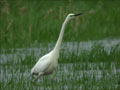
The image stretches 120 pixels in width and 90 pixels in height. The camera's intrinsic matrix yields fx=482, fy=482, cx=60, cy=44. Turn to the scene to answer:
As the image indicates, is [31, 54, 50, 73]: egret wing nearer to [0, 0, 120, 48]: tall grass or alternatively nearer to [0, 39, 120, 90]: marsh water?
[0, 39, 120, 90]: marsh water

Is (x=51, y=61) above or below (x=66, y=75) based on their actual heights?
above

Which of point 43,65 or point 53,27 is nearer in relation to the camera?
point 43,65

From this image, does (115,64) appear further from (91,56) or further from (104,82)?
(104,82)

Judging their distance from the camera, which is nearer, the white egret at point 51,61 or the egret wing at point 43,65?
the white egret at point 51,61

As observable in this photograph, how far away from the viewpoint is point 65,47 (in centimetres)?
1370

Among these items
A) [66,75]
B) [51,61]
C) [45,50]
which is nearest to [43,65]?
[51,61]

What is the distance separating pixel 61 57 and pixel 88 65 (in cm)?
108

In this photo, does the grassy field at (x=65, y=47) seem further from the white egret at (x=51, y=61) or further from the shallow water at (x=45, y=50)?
the white egret at (x=51, y=61)

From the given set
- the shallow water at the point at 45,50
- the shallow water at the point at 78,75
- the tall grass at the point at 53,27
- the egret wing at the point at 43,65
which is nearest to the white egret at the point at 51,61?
the egret wing at the point at 43,65

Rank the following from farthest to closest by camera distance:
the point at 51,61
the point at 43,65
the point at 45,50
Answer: the point at 45,50 < the point at 43,65 < the point at 51,61

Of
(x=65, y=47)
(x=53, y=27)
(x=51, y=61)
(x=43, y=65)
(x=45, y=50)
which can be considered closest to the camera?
(x=51, y=61)

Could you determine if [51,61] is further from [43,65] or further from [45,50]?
[45,50]

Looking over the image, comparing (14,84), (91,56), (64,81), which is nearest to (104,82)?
(64,81)

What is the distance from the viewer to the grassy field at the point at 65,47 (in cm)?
892
